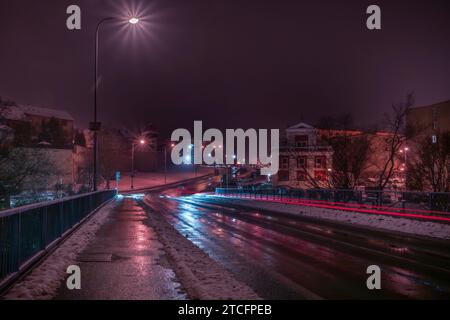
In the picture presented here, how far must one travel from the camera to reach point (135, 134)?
483 ft

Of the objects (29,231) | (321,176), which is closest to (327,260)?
(29,231)

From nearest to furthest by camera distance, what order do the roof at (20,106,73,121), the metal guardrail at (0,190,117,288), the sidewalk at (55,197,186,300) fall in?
the sidewalk at (55,197,186,300) < the metal guardrail at (0,190,117,288) < the roof at (20,106,73,121)

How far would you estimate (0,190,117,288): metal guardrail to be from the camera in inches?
336

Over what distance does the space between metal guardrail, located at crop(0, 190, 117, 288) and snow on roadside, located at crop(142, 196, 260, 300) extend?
2.97 metres

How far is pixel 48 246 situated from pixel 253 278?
5.63 m

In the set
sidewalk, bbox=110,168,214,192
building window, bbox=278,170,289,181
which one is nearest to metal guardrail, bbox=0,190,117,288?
building window, bbox=278,170,289,181

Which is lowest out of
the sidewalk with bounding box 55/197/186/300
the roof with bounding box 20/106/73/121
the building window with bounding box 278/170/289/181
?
the sidewalk with bounding box 55/197/186/300

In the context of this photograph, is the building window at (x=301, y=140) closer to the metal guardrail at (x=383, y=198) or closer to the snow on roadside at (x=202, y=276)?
the metal guardrail at (x=383, y=198)

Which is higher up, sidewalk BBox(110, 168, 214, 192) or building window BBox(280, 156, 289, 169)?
building window BBox(280, 156, 289, 169)

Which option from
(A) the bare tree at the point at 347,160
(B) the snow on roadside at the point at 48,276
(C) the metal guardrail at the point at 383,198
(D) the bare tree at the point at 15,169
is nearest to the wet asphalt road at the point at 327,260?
(B) the snow on roadside at the point at 48,276

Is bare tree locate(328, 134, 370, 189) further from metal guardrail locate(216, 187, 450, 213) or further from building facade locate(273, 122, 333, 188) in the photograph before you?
building facade locate(273, 122, 333, 188)

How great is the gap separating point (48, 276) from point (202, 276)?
283 cm

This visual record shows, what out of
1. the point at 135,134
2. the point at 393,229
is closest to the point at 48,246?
the point at 393,229
